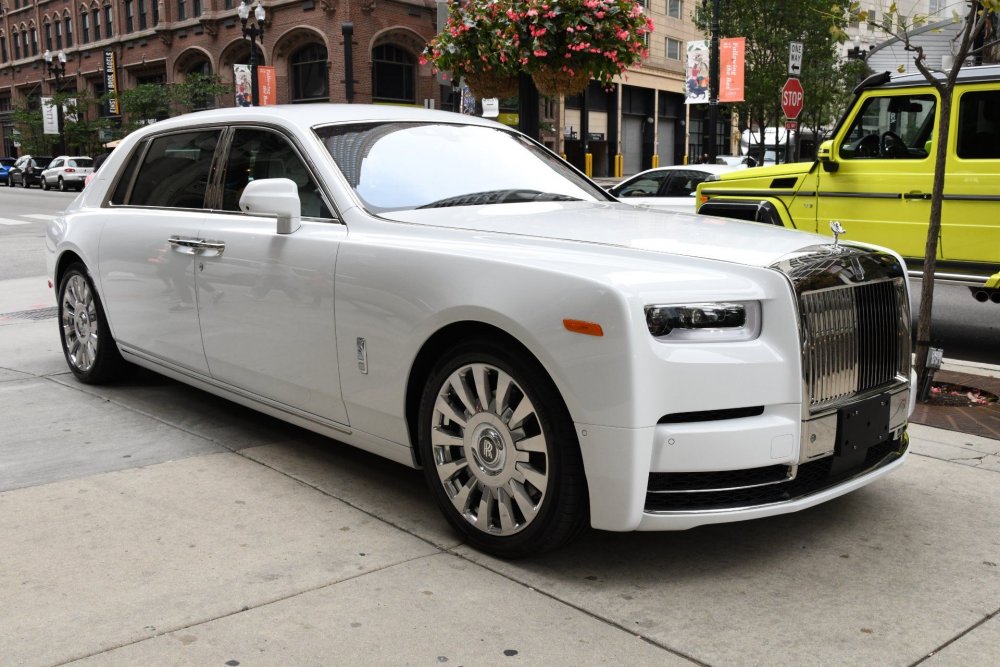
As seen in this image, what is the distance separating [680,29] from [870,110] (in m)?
55.7

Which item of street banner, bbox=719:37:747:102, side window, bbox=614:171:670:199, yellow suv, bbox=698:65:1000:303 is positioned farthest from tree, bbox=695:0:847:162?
yellow suv, bbox=698:65:1000:303

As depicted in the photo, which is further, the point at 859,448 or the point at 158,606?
the point at 859,448

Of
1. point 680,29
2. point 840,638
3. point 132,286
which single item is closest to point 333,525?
point 840,638

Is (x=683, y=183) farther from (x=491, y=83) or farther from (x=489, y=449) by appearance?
(x=489, y=449)

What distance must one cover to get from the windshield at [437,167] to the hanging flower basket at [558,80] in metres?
5.24

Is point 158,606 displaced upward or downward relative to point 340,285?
downward

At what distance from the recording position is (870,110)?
831cm

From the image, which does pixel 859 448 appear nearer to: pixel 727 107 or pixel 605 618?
pixel 605 618

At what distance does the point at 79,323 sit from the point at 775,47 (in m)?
31.0

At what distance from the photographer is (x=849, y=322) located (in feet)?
11.9

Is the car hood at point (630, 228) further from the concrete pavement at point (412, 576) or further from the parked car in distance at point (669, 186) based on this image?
the parked car in distance at point (669, 186)

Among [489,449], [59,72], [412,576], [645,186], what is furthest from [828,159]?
[59,72]

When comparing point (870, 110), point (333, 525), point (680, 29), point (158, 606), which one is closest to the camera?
point (158, 606)

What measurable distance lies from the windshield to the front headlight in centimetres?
150
